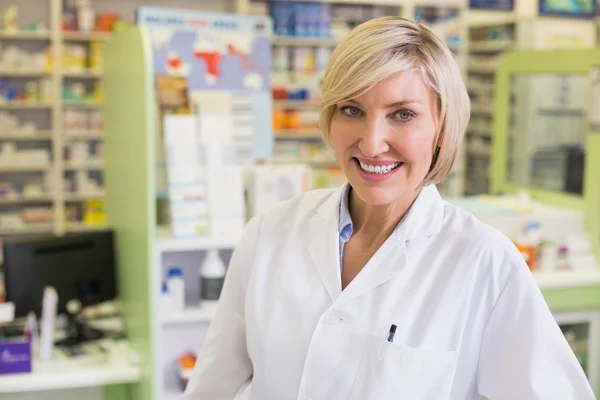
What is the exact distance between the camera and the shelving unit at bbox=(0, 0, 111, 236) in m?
6.84

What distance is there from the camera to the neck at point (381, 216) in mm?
1441

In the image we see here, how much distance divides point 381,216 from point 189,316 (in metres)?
1.69

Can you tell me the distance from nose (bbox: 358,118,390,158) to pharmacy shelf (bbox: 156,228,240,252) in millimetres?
1749

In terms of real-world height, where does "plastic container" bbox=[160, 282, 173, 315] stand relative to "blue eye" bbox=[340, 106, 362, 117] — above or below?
below

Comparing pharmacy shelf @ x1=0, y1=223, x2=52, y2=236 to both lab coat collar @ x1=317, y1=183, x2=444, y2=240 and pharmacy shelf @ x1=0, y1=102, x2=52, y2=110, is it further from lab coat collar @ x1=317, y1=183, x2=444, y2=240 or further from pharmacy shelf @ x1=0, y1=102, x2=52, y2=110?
lab coat collar @ x1=317, y1=183, x2=444, y2=240

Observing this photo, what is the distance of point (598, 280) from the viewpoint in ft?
11.5

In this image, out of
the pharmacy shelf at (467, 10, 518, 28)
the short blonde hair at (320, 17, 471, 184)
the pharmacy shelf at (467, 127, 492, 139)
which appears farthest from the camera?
the pharmacy shelf at (467, 127, 492, 139)

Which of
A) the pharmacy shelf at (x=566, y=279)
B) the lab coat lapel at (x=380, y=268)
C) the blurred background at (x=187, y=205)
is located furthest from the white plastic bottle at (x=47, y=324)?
the pharmacy shelf at (x=566, y=279)

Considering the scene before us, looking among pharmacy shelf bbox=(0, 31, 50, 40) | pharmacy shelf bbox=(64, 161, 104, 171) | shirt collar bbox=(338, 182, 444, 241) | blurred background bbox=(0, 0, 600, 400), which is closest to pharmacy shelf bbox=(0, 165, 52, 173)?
pharmacy shelf bbox=(64, 161, 104, 171)

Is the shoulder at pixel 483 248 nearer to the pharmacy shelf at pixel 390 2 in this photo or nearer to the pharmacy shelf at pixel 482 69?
the pharmacy shelf at pixel 390 2

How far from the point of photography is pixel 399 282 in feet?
4.48

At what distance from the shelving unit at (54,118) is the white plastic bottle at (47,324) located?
431 cm

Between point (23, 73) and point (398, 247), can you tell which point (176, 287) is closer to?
point (398, 247)

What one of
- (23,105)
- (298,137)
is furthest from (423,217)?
(23,105)
